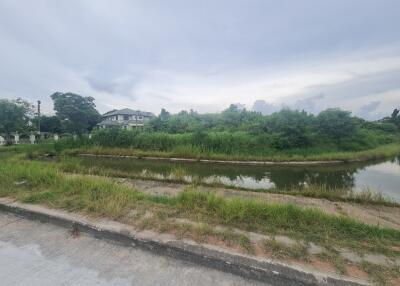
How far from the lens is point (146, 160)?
46.9 feet

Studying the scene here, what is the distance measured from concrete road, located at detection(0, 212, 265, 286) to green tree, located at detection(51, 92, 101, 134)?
25651mm

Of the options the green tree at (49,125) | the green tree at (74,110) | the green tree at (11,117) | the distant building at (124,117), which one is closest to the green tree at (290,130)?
the green tree at (74,110)

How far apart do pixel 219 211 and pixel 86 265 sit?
180cm

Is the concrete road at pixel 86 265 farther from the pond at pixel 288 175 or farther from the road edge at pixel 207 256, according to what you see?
the pond at pixel 288 175

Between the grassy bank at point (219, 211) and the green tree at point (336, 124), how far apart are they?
52.4ft

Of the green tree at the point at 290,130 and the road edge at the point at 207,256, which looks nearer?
the road edge at the point at 207,256

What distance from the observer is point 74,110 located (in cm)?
2436

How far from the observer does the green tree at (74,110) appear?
78.7 feet

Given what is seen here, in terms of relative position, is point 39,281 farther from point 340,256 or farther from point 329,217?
point 329,217

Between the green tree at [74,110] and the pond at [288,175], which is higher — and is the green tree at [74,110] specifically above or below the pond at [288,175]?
above

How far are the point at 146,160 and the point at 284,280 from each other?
1322 cm

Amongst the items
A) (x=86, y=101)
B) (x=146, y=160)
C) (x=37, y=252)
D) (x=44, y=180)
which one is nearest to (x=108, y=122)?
(x=86, y=101)

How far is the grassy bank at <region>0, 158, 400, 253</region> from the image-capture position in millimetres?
2623

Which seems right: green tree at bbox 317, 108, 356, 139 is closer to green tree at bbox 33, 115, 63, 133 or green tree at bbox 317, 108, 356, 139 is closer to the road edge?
the road edge
